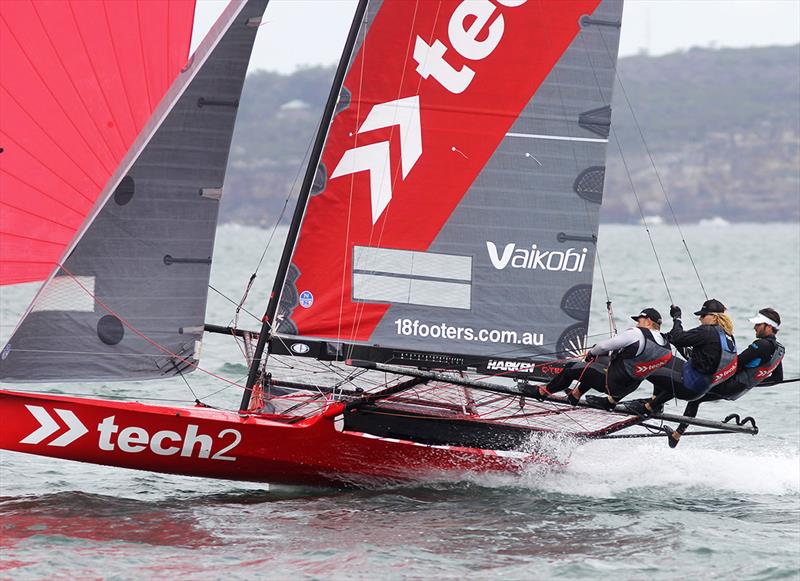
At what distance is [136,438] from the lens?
8617 millimetres

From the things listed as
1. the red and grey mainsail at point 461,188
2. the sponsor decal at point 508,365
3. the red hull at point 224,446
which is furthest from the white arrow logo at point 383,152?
the red hull at point 224,446

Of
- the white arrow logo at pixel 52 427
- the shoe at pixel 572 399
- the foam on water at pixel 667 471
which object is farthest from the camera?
the foam on water at pixel 667 471

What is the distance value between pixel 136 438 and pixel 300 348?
1228 mm

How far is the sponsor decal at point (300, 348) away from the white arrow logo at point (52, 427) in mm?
1461

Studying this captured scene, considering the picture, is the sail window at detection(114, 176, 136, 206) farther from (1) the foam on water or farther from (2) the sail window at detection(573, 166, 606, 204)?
(1) the foam on water

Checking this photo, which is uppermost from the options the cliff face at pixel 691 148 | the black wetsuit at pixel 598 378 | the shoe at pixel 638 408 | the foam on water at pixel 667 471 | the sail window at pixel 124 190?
the cliff face at pixel 691 148

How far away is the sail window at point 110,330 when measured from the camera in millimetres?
8766

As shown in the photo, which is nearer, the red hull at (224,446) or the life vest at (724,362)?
the red hull at (224,446)

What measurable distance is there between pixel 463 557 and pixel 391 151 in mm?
2808

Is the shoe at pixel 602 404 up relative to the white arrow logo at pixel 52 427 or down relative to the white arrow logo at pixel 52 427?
up

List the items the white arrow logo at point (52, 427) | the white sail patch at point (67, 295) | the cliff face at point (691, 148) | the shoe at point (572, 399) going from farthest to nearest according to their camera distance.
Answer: the cliff face at point (691, 148)
the shoe at point (572, 399)
the white sail patch at point (67, 295)
the white arrow logo at point (52, 427)

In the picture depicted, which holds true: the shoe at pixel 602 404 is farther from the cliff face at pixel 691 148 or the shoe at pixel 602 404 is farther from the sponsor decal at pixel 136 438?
the cliff face at pixel 691 148

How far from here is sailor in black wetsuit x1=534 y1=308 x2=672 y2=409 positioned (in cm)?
885

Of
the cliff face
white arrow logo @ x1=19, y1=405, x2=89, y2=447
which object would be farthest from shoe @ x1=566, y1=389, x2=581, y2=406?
the cliff face
